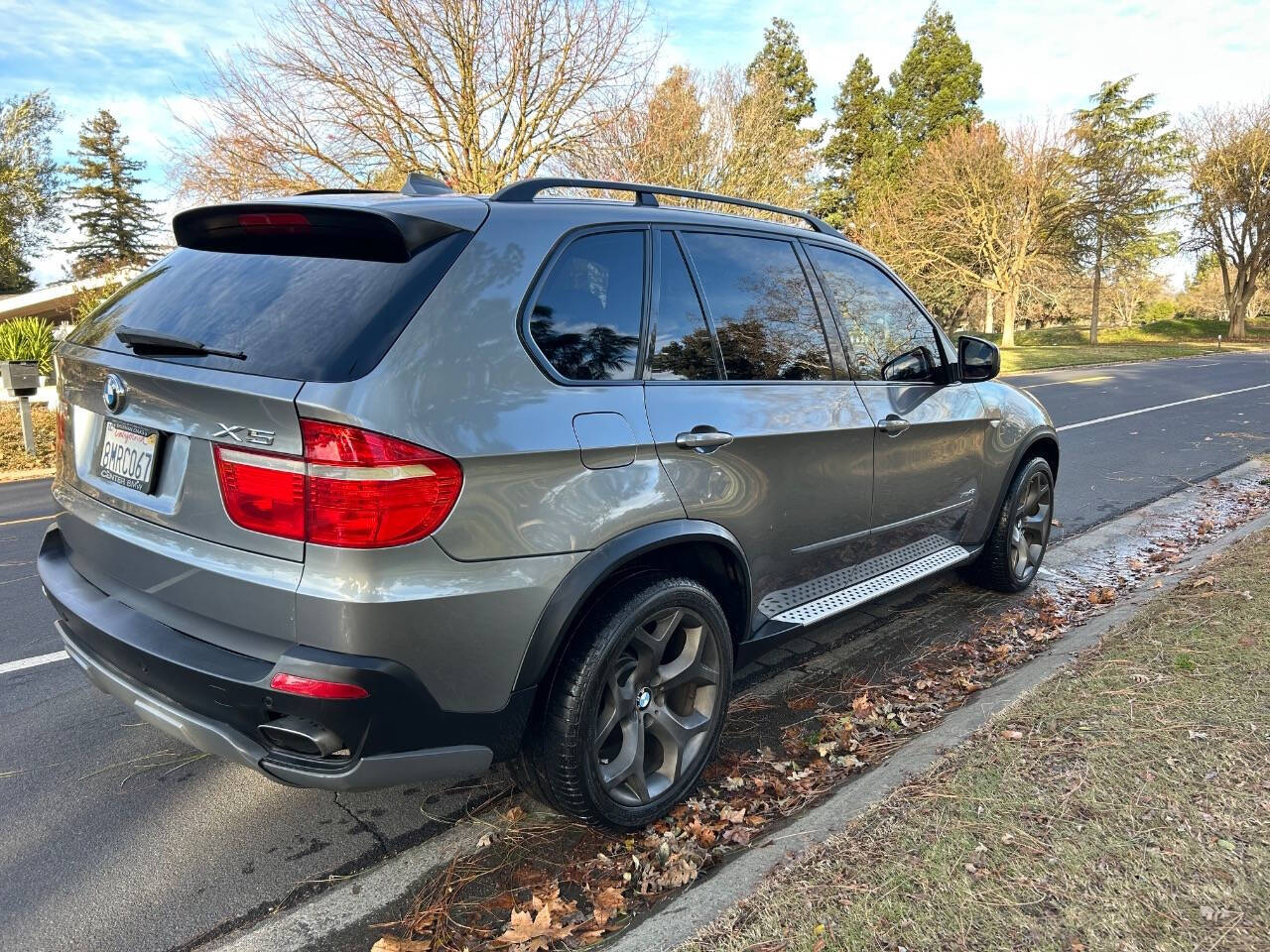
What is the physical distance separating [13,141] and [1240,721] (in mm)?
50125

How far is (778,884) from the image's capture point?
2119 millimetres

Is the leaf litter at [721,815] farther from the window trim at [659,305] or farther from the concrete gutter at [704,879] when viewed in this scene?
the window trim at [659,305]

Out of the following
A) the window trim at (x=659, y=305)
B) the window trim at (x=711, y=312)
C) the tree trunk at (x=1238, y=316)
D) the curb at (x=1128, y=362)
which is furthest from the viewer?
the tree trunk at (x=1238, y=316)

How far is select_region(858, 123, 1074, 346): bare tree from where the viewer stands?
3647cm

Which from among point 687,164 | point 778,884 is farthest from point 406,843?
point 687,164

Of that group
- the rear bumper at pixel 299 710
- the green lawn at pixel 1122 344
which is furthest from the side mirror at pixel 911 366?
the green lawn at pixel 1122 344

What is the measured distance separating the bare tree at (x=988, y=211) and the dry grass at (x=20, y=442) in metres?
32.6

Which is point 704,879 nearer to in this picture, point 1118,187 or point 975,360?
point 975,360

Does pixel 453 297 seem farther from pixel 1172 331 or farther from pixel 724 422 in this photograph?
A: pixel 1172 331

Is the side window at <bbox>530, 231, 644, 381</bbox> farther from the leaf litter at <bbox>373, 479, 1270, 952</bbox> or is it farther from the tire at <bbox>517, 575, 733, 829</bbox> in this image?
the leaf litter at <bbox>373, 479, 1270, 952</bbox>

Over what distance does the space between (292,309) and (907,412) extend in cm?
263

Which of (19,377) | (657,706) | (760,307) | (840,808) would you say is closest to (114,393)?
(657,706)

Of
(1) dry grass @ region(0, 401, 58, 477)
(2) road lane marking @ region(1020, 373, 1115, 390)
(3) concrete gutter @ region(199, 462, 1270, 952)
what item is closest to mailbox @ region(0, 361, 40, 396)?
(1) dry grass @ region(0, 401, 58, 477)

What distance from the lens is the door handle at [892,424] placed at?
356 centimetres
